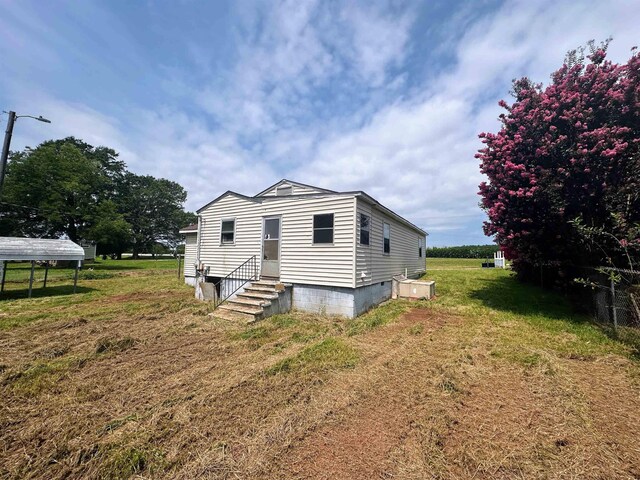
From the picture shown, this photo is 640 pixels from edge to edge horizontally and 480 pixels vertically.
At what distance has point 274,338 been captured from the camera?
19.9ft

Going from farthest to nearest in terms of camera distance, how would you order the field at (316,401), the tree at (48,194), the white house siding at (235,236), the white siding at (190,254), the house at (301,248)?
the tree at (48,194)
the white siding at (190,254)
the white house siding at (235,236)
the house at (301,248)
the field at (316,401)

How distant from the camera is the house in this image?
26.7 ft

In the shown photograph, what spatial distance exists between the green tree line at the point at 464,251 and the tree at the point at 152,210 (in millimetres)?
51545

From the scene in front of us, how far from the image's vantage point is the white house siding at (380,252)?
27.4ft

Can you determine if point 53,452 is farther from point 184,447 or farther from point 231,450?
point 231,450

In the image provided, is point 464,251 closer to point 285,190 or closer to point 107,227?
point 285,190

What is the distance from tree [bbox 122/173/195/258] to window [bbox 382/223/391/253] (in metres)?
45.6

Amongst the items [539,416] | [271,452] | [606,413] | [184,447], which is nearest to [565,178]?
[606,413]

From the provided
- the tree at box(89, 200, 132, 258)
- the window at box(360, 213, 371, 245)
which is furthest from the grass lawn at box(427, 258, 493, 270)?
the tree at box(89, 200, 132, 258)

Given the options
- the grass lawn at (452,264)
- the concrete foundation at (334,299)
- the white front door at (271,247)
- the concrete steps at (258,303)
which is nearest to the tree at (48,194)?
the white front door at (271,247)

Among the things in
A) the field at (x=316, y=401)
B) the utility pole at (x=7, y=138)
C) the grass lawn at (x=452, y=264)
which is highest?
the utility pole at (x=7, y=138)

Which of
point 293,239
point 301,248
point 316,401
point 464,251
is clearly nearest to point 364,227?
point 301,248

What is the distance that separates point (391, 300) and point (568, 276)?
6.25 meters

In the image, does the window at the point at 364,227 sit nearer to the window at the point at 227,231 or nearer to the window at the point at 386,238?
the window at the point at 386,238
